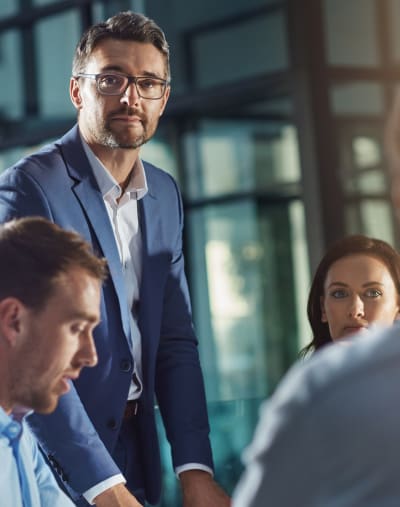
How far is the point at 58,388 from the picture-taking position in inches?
65.2

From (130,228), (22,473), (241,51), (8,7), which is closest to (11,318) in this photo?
(22,473)

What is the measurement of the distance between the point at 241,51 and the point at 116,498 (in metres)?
6.52

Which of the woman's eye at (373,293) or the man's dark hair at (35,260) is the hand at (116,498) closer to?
the man's dark hair at (35,260)

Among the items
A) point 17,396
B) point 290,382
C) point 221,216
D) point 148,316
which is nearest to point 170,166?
point 221,216

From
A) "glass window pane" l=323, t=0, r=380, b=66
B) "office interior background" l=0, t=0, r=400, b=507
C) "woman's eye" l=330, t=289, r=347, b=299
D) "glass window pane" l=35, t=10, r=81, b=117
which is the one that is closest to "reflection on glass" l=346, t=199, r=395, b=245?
"office interior background" l=0, t=0, r=400, b=507

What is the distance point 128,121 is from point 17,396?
3.22 feet

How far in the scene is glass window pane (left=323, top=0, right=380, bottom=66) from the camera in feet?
26.5

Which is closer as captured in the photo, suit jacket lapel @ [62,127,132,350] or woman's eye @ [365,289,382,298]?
suit jacket lapel @ [62,127,132,350]

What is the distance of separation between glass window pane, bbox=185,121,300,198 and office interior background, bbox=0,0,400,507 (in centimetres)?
1

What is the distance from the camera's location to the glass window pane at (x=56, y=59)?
9344 millimetres

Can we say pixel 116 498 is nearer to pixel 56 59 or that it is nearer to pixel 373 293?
pixel 373 293

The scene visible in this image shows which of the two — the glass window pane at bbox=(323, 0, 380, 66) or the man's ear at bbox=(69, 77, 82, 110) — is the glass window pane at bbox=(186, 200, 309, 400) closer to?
the glass window pane at bbox=(323, 0, 380, 66)

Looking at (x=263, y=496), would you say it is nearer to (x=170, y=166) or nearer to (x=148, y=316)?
(x=148, y=316)

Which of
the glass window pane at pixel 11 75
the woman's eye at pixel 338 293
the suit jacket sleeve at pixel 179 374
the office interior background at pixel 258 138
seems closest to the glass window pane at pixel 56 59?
the office interior background at pixel 258 138
